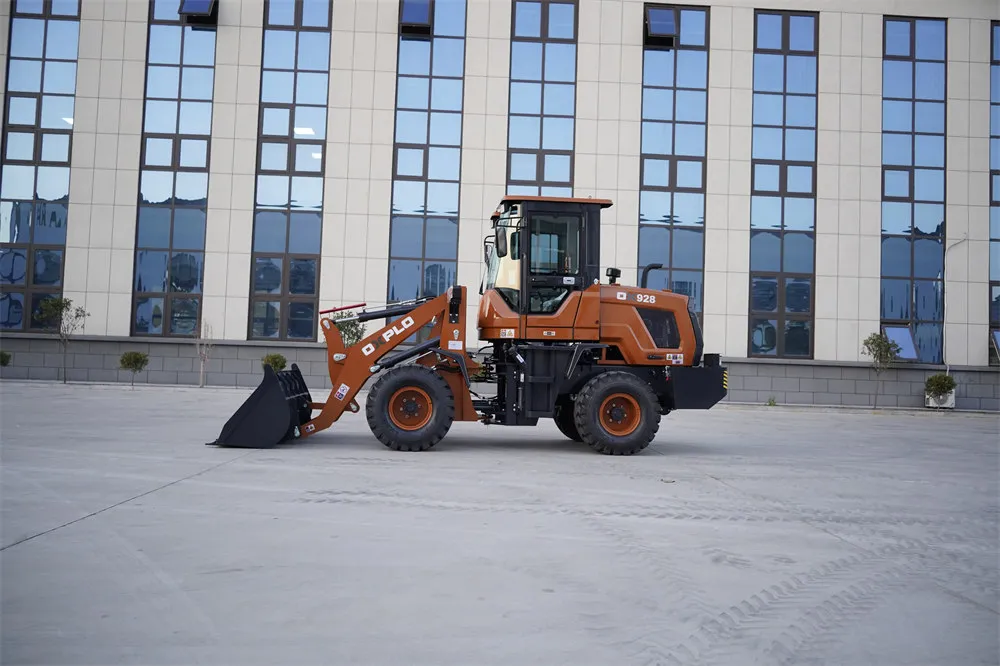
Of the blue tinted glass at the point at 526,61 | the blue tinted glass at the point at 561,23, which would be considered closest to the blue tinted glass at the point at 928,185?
the blue tinted glass at the point at 561,23

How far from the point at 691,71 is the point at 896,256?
986 centimetres

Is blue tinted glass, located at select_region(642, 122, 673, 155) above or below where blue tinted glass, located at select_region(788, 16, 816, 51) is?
below

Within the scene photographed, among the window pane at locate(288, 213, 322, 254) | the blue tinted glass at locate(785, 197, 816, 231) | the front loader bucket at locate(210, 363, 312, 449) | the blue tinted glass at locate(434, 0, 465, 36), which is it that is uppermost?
the blue tinted glass at locate(434, 0, 465, 36)

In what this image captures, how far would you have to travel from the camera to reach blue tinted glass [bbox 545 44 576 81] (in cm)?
2808

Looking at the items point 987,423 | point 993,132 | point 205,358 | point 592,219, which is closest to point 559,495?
point 592,219

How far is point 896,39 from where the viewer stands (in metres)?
28.7

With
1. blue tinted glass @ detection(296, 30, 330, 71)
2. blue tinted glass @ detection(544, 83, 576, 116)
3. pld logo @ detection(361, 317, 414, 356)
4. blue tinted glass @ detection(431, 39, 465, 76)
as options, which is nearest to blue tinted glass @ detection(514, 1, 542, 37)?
blue tinted glass @ detection(544, 83, 576, 116)

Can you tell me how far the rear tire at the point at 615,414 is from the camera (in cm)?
1091

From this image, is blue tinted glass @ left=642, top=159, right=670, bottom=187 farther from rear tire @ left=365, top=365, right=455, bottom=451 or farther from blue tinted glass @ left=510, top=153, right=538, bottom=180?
rear tire @ left=365, top=365, right=455, bottom=451

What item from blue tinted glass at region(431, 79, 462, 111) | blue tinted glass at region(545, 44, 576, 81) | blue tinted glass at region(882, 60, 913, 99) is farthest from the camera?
blue tinted glass at region(882, 60, 913, 99)

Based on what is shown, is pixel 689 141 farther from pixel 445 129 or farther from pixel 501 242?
pixel 501 242

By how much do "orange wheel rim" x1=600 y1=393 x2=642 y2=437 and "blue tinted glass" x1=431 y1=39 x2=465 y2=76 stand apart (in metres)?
19.9

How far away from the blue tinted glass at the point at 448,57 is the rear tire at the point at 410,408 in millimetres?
19722

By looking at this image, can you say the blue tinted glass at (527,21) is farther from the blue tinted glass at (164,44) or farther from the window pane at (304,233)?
the blue tinted glass at (164,44)
